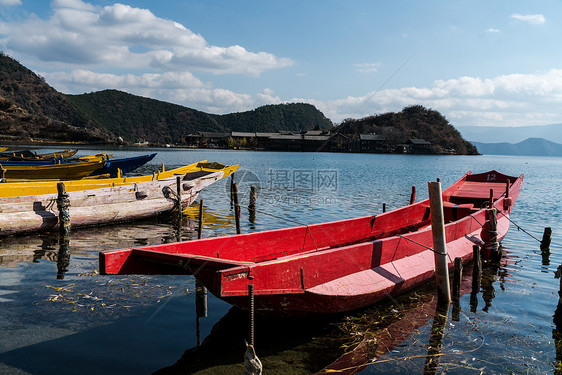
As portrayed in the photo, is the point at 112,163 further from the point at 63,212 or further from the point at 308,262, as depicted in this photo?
the point at 308,262

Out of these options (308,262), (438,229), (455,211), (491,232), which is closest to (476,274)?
(438,229)

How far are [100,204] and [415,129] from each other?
589ft

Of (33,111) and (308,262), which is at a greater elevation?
(33,111)

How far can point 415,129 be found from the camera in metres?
177

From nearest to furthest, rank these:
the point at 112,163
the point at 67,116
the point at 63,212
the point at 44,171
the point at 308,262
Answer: the point at 308,262 < the point at 63,212 < the point at 44,171 < the point at 112,163 < the point at 67,116

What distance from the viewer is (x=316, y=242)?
9430 millimetres

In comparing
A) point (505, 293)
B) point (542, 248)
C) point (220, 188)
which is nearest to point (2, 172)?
point (220, 188)

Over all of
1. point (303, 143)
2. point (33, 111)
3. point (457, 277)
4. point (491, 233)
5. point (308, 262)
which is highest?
point (33, 111)

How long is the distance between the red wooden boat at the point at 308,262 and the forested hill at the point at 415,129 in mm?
152970

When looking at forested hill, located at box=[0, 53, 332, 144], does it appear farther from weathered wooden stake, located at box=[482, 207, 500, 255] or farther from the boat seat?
weathered wooden stake, located at box=[482, 207, 500, 255]

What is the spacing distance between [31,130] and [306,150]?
95086 millimetres

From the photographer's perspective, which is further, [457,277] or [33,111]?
[33,111]

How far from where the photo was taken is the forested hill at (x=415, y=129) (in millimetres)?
162750

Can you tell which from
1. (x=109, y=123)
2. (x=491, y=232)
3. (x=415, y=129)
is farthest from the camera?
(x=109, y=123)
